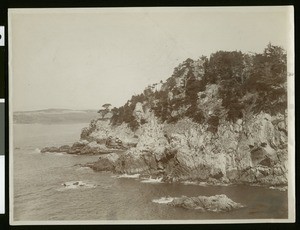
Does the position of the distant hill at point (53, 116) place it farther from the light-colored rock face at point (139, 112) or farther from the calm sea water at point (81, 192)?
the light-colored rock face at point (139, 112)

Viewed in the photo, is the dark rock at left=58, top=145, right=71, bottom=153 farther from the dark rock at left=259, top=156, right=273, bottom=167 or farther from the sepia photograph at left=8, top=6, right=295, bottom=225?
the dark rock at left=259, top=156, right=273, bottom=167

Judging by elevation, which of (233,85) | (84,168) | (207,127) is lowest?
(84,168)

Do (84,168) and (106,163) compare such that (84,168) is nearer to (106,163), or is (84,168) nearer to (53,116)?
(106,163)

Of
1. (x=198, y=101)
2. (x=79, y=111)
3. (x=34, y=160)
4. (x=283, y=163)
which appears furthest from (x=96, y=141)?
(x=283, y=163)

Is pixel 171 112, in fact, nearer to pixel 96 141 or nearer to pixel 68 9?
pixel 96 141

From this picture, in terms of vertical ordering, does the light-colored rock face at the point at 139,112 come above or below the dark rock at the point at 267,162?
above

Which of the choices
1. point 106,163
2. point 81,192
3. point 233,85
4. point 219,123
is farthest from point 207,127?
point 81,192

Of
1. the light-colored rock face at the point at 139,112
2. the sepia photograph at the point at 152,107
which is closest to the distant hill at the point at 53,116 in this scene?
the sepia photograph at the point at 152,107
